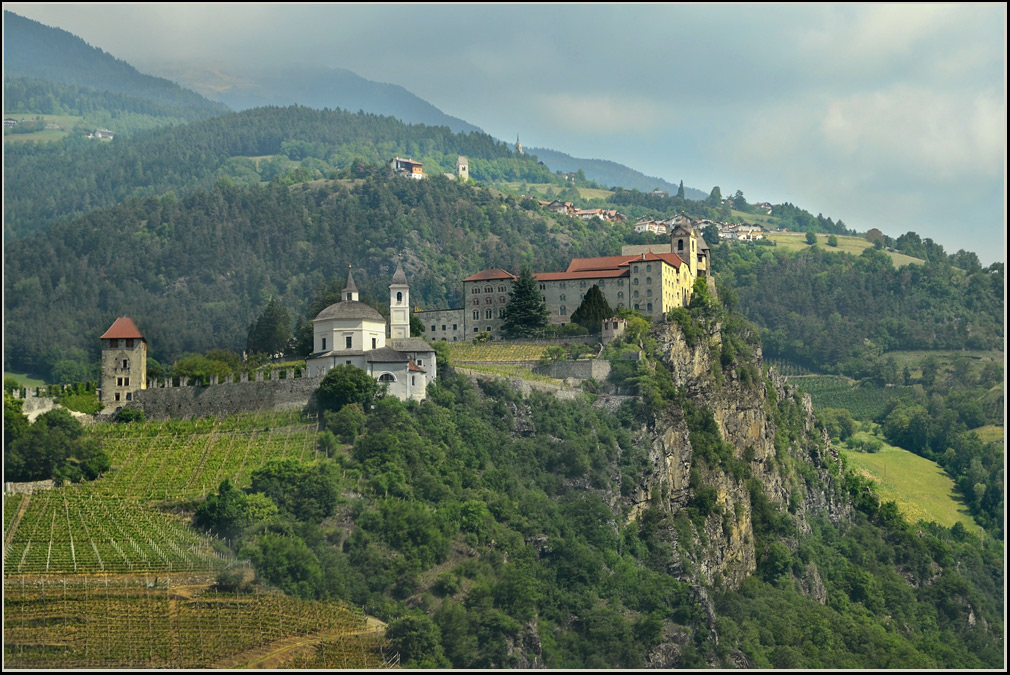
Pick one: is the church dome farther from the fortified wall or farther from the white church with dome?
the fortified wall

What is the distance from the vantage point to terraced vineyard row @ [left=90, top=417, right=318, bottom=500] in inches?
2581

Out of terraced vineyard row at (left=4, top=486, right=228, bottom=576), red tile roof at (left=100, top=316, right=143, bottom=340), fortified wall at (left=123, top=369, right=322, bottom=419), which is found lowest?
terraced vineyard row at (left=4, top=486, right=228, bottom=576)

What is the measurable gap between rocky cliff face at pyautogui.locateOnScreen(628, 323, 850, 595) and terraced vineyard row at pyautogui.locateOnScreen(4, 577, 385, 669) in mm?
27612

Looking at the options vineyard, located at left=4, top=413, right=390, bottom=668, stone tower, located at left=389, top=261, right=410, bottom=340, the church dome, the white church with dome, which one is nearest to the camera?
vineyard, located at left=4, top=413, right=390, bottom=668

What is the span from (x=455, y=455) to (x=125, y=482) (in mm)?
17263

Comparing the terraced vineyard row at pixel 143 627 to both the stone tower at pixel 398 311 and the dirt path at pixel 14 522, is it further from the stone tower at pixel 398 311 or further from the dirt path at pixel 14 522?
the stone tower at pixel 398 311

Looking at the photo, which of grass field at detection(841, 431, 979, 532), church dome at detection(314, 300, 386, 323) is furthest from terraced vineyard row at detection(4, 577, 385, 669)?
grass field at detection(841, 431, 979, 532)

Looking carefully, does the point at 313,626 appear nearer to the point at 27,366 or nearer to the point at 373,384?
the point at 373,384

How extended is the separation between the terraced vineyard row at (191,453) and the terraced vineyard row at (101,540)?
2.01 meters

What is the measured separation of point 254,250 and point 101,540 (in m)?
119

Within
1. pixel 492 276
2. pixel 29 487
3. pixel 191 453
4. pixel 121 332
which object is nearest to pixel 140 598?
pixel 29 487

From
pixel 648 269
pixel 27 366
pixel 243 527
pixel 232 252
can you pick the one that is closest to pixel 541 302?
pixel 648 269

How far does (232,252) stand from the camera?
175000 millimetres

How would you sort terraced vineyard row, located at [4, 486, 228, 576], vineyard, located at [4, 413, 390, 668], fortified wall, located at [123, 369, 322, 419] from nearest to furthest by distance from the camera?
vineyard, located at [4, 413, 390, 668] → terraced vineyard row, located at [4, 486, 228, 576] → fortified wall, located at [123, 369, 322, 419]
